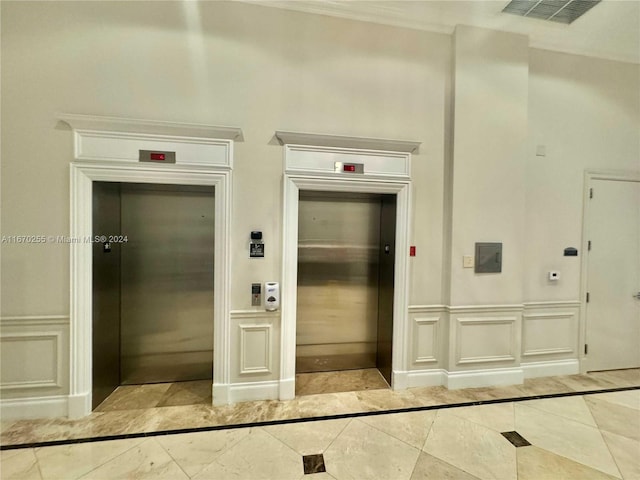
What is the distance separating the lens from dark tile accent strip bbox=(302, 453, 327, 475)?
5.98 feet

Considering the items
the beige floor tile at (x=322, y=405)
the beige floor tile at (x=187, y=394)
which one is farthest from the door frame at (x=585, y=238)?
the beige floor tile at (x=187, y=394)

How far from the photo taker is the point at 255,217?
2.58 m

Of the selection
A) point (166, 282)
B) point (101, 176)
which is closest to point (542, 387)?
point (166, 282)

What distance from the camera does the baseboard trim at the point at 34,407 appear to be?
89.7 inches

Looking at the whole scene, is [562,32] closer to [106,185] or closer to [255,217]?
[255,217]

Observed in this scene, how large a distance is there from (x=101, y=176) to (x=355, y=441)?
3.07 metres

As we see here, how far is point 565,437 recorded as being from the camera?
7.14ft

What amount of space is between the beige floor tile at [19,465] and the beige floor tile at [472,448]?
9.02ft

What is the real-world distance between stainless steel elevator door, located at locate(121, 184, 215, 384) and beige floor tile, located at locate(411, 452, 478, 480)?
2.22m

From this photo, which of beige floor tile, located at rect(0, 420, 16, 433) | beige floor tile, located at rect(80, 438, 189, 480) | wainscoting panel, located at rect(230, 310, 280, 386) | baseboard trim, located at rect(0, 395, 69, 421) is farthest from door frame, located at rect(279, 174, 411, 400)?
beige floor tile, located at rect(0, 420, 16, 433)

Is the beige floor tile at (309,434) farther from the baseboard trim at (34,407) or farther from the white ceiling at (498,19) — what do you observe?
the white ceiling at (498,19)

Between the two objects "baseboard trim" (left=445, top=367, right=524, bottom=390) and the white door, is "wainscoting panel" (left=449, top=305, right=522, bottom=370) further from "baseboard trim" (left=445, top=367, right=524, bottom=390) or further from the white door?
the white door

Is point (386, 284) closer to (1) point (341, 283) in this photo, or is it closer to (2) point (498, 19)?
(1) point (341, 283)

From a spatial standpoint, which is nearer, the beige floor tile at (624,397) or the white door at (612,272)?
the beige floor tile at (624,397)
